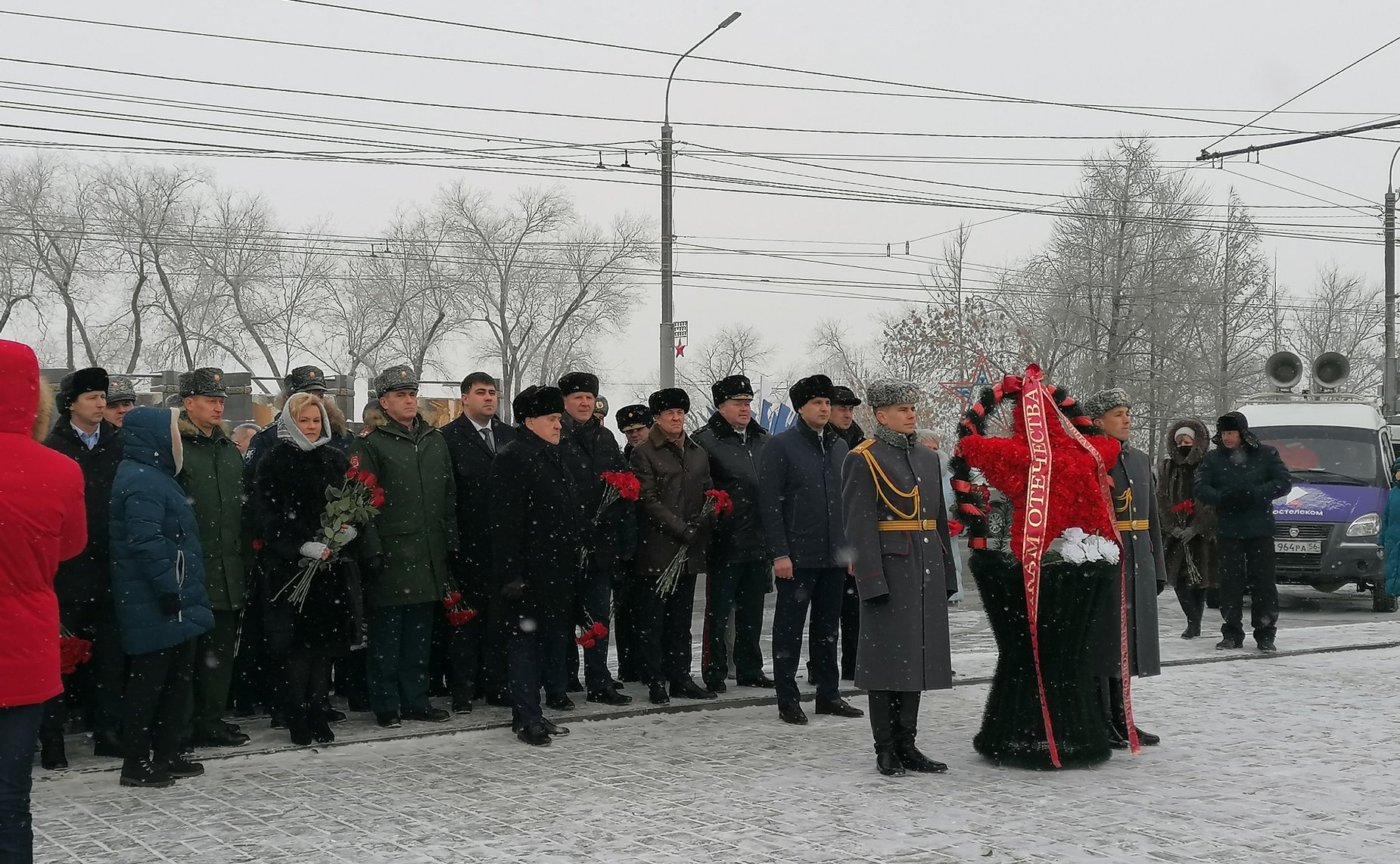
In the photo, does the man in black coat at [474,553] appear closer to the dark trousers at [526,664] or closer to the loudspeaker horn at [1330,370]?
the dark trousers at [526,664]

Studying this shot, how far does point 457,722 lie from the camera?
28.4ft

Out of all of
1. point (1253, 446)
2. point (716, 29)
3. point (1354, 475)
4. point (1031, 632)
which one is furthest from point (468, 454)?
point (716, 29)

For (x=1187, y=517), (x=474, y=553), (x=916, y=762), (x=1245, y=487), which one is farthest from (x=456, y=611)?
(x=1187, y=517)

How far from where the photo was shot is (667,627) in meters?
9.59

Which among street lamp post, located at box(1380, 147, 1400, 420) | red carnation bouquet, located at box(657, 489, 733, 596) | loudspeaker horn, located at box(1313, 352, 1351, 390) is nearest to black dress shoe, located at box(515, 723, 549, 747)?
red carnation bouquet, located at box(657, 489, 733, 596)

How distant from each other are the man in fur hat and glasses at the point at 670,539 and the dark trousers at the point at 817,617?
2.59 ft

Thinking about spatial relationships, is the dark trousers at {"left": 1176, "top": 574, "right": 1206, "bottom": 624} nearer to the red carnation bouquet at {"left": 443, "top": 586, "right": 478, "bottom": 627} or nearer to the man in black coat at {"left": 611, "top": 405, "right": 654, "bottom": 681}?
the man in black coat at {"left": 611, "top": 405, "right": 654, "bottom": 681}

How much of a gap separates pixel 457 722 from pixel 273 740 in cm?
109

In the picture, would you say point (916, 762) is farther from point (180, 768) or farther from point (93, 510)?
point (93, 510)

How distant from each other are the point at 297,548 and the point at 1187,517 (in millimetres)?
8825

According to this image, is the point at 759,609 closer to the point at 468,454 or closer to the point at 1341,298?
the point at 468,454

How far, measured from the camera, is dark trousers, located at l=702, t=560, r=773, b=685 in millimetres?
9695

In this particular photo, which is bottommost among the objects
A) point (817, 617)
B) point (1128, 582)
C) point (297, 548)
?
point (817, 617)

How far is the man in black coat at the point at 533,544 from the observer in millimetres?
8047
